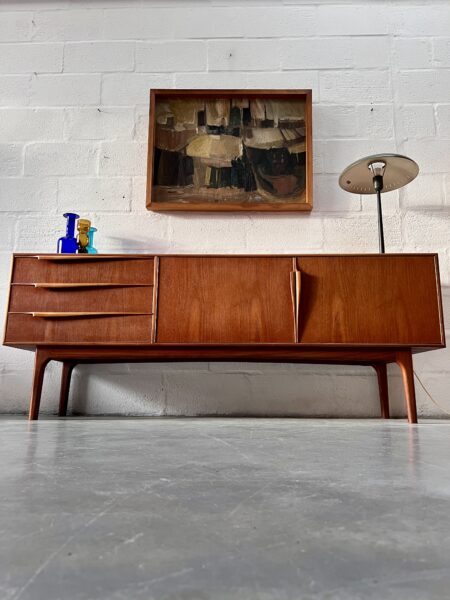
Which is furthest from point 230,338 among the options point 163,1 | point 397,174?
point 163,1

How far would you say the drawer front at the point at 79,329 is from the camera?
69.7 inches

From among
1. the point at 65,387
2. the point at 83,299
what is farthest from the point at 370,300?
the point at 65,387

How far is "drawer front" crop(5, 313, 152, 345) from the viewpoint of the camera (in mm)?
1770

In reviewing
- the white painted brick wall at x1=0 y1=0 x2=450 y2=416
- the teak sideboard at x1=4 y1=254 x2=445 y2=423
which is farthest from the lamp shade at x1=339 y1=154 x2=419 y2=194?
the teak sideboard at x1=4 y1=254 x2=445 y2=423

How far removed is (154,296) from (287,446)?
1.04 meters

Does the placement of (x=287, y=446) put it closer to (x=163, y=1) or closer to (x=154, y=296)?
(x=154, y=296)

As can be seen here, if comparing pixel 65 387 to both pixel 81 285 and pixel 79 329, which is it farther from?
pixel 81 285

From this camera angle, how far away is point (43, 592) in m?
0.26

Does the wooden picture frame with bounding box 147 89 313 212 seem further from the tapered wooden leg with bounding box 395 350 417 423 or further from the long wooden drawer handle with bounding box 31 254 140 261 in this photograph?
the tapered wooden leg with bounding box 395 350 417 423

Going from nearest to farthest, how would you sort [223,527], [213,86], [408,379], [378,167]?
[223,527], [408,379], [378,167], [213,86]

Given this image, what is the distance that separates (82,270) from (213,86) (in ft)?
4.66

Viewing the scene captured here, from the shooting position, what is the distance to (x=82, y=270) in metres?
1.84

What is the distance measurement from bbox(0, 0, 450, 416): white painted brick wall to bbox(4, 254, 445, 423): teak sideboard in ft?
1.53

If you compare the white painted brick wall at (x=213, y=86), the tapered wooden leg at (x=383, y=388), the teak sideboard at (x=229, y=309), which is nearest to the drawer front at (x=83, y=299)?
the teak sideboard at (x=229, y=309)
